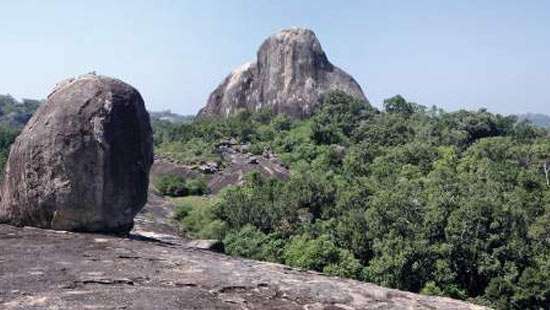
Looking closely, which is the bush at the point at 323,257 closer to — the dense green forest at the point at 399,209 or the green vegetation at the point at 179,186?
the dense green forest at the point at 399,209

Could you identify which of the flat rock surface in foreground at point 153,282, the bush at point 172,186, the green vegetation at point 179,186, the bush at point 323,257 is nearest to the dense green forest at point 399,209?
the bush at point 323,257

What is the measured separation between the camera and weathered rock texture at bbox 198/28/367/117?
2442 inches

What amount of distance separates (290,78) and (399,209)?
119 ft

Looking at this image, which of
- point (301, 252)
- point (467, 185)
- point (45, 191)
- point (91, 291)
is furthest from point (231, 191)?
point (91, 291)

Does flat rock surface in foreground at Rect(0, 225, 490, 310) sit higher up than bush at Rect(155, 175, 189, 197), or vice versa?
flat rock surface in foreground at Rect(0, 225, 490, 310)

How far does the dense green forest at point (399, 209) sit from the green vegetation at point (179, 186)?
4.90ft

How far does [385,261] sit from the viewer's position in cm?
2442

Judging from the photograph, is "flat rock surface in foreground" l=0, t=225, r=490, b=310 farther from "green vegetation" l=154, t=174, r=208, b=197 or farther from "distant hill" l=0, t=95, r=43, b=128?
"distant hill" l=0, t=95, r=43, b=128

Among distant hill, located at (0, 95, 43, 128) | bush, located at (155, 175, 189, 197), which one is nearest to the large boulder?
bush, located at (155, 175, 189, 197)

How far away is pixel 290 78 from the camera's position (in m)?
62.2

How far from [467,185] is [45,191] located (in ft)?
76.3

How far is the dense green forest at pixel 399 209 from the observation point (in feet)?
79.9

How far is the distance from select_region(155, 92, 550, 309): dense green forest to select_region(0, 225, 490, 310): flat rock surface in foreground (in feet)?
45.0

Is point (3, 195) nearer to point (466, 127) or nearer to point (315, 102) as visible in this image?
point (466, 127)
